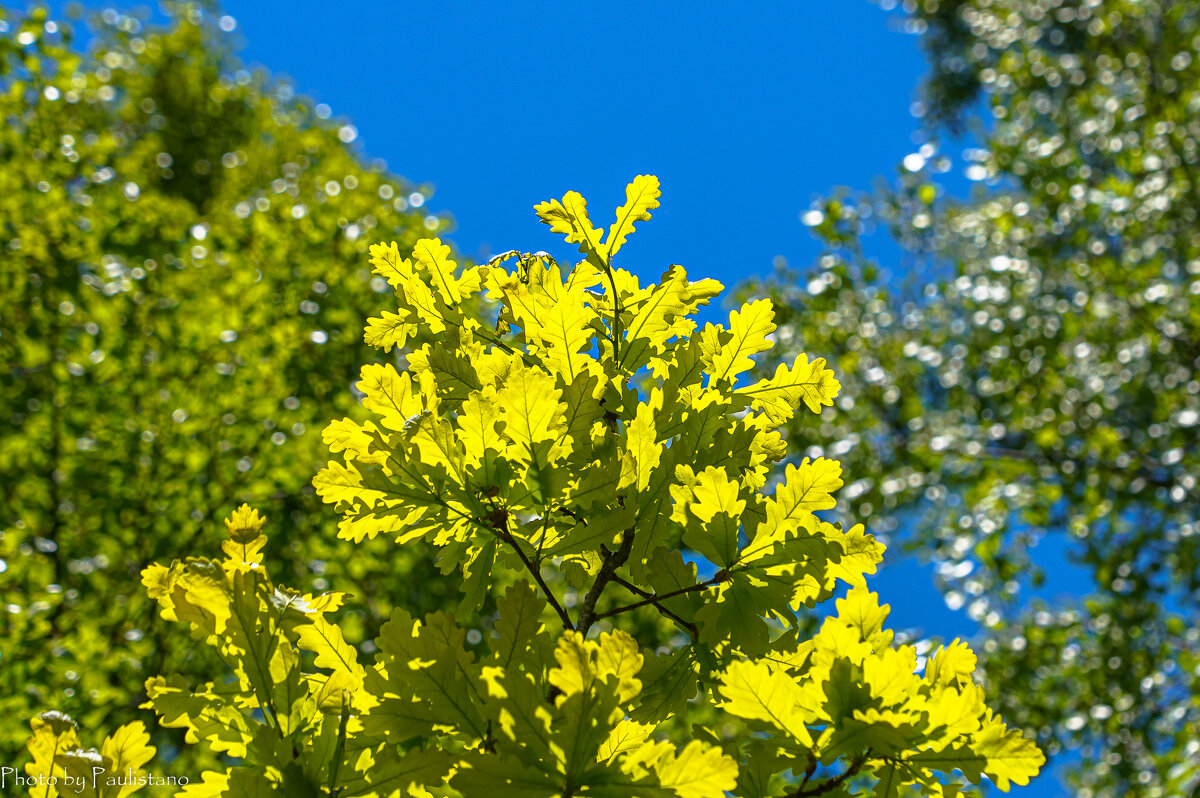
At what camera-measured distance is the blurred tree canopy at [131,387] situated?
4551 millimetres

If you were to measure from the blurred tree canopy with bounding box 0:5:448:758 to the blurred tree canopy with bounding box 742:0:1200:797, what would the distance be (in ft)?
14.3

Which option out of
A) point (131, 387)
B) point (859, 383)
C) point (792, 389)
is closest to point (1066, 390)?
point (859, 383)

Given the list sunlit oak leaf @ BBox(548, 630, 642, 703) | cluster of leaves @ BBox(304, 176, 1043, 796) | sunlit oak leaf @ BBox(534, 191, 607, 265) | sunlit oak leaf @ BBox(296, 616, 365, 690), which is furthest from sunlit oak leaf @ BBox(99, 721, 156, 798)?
sunlit oak leaf @ BBox(534, 191, 607, 265)

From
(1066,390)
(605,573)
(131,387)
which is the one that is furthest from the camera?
(1066,390)

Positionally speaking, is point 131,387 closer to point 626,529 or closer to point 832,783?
point 626,529

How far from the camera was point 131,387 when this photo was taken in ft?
17.8

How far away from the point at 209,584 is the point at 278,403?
189 inches

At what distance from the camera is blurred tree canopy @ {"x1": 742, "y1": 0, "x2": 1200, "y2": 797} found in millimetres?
6152

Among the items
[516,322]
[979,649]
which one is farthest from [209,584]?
[979,649]

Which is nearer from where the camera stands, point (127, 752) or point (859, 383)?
point (127, 752)

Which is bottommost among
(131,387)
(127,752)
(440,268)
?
(127,752)

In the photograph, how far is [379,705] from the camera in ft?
4.46

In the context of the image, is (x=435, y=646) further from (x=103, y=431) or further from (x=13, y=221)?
(x=13, y=221)

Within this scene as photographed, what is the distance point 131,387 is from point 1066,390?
8.08 m
